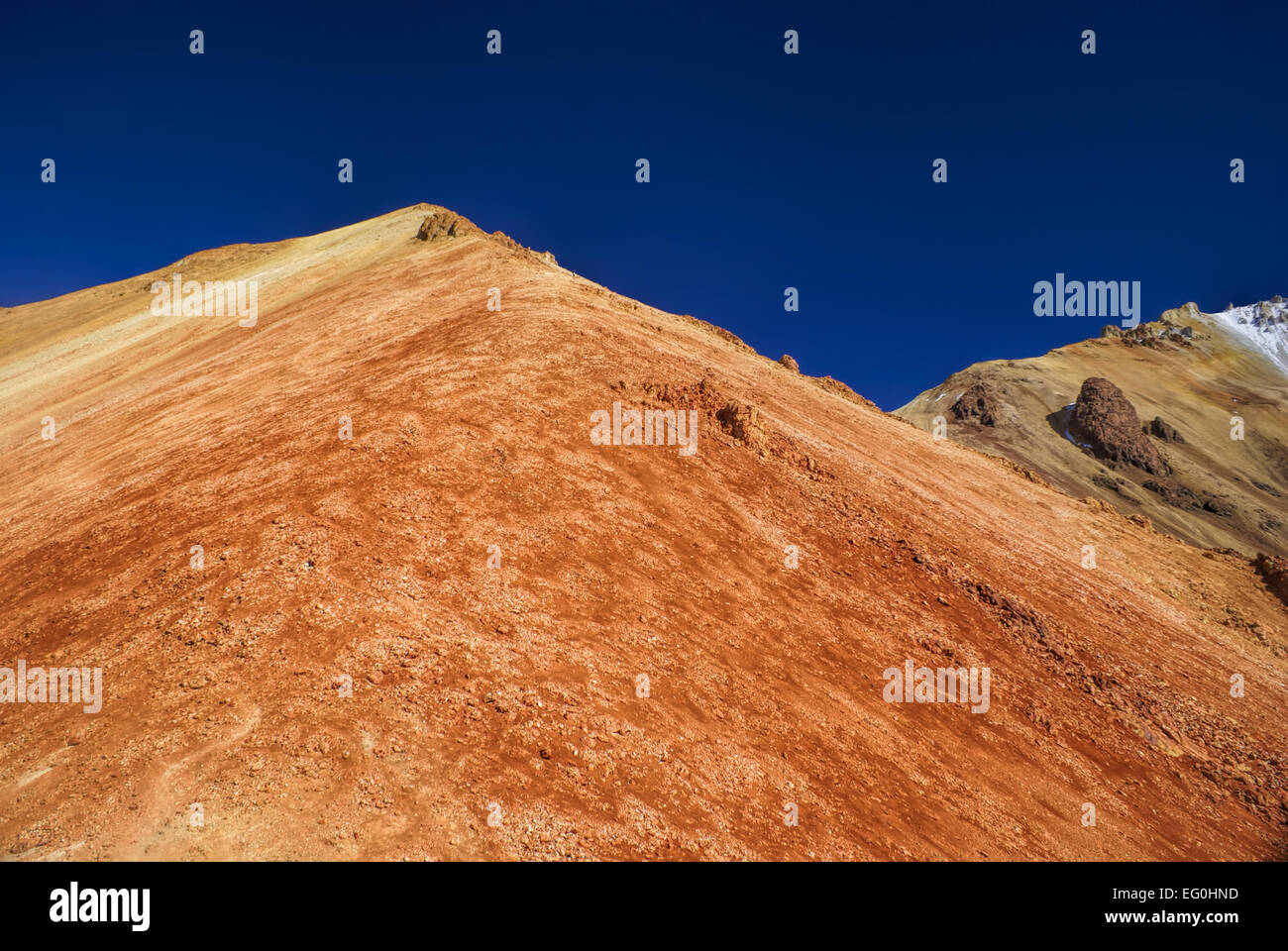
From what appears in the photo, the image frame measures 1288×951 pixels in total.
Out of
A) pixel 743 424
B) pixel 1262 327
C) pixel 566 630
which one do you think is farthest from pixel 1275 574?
pixel 1262 327

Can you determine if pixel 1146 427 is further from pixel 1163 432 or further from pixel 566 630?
pixel 566 630

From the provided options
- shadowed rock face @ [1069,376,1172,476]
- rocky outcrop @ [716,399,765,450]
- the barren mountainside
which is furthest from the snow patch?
rocky outcrop @ [716,399,765,450]

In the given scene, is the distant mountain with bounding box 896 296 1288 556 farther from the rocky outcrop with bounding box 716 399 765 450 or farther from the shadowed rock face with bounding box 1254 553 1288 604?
the rocky outcrop with bounding box 716 399 765 450

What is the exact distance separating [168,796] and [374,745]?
1.60 meters

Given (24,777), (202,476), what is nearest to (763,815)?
(24,777)

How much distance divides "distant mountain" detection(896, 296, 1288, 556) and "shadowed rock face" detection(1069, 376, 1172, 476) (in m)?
0.12

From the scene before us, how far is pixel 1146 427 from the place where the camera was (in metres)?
65.8

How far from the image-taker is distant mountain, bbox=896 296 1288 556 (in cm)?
5334

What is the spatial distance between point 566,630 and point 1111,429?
226 feet

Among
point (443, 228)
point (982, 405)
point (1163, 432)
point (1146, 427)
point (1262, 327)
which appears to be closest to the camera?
point (443, 228)

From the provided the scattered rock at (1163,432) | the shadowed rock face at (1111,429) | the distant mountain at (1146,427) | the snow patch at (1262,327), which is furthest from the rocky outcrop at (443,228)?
the snow patch at (1262,327)

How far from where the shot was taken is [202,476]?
11625 mm

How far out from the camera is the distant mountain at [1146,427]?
53344 millimetres
